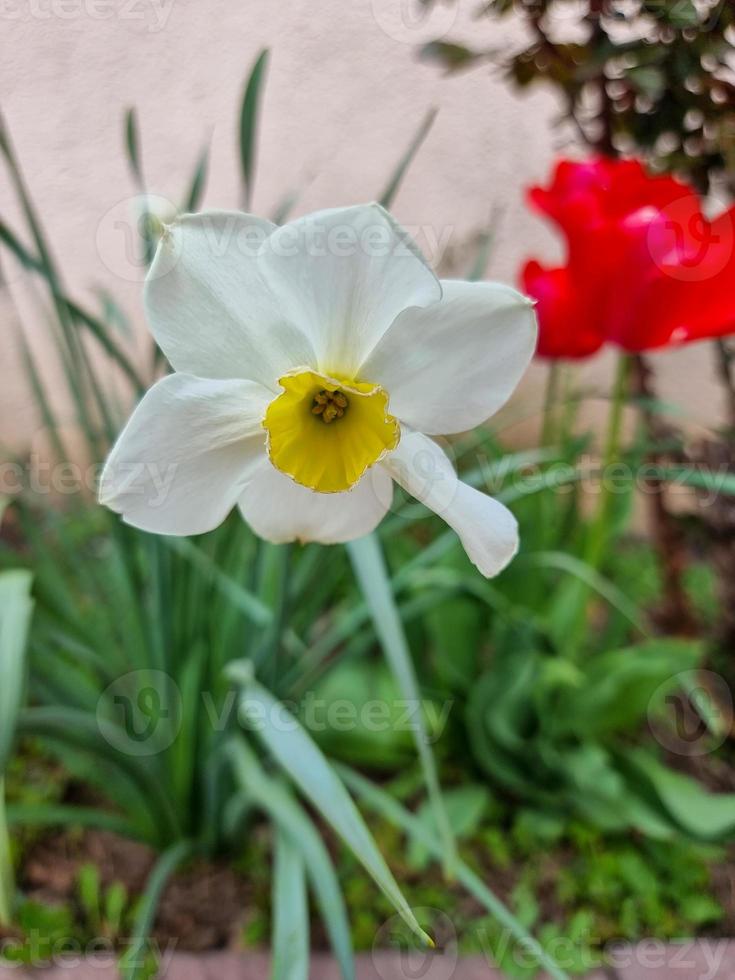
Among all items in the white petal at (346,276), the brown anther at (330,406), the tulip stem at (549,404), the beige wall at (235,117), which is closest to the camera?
the white petal at (346,276)

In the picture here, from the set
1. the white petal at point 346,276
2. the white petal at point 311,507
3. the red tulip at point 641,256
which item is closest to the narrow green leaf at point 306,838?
the white petal at point 311,507

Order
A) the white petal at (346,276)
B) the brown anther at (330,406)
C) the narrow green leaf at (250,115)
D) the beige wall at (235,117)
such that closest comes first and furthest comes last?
the white petal at (346,276) < the brown anther at (330,406) < the narrow green leaf at (250,115) < the beige wall at (235,117)

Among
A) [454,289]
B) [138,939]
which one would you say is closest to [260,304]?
[454,289]

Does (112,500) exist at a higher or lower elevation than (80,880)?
higher

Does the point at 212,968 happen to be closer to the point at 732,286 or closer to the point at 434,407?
the point at 434,407

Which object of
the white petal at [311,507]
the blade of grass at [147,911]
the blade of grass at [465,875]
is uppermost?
the white petal at [311,507]

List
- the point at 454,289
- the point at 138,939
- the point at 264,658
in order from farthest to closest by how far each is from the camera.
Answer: the point at 264,658 → the point at 138,939 → the point at 454,289

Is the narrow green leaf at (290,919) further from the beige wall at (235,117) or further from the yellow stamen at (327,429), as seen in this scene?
the beige wall at (235,117)
